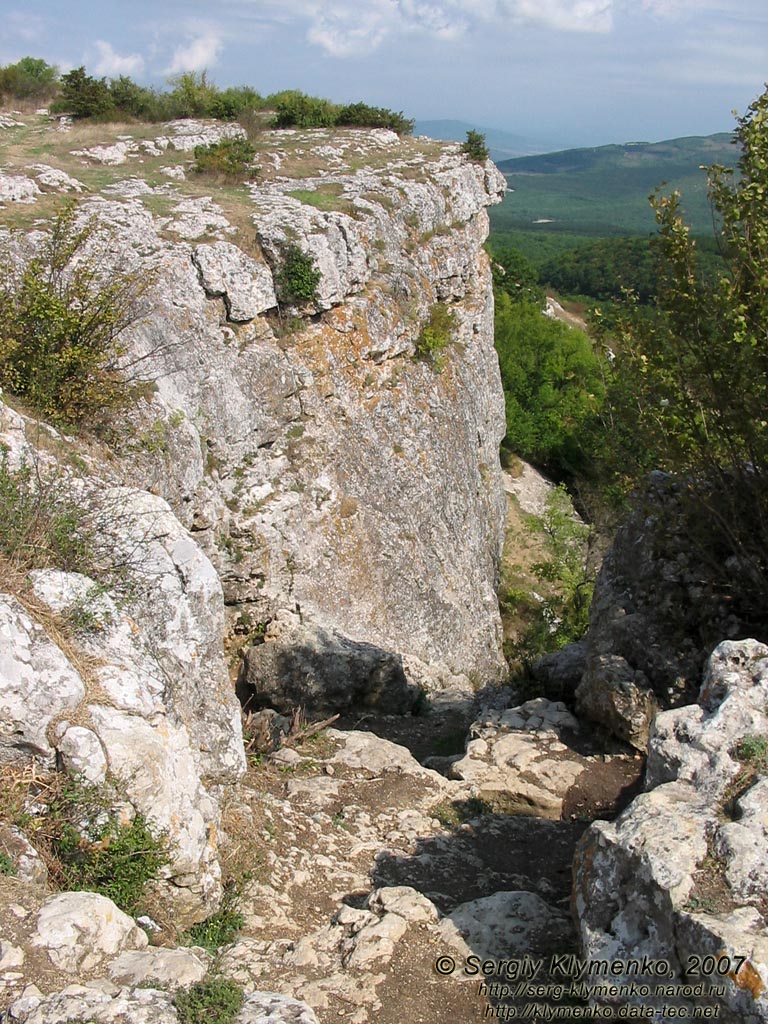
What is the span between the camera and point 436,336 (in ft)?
66.8

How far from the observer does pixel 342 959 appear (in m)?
5.62

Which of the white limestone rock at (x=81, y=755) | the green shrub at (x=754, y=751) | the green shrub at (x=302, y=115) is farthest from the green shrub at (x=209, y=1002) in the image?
the green shrub at (x=302, y=115)

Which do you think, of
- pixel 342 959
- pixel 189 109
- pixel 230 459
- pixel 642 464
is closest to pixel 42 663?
pixel 342 959

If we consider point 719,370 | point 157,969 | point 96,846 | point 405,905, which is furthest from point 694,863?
point 719,370

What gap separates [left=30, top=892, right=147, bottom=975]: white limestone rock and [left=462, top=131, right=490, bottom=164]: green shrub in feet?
77.6

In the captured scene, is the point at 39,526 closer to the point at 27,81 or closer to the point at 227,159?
the point at 227,159

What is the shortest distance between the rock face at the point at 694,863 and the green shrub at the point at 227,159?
16362 mm

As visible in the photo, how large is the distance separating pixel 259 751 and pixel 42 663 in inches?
180

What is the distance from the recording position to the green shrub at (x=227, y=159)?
A: 18578mm

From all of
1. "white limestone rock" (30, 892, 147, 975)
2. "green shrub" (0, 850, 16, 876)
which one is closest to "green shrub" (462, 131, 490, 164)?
"green shrub" (0, 850, 16, 876)

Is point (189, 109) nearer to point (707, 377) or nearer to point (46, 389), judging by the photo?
point (46, 389)

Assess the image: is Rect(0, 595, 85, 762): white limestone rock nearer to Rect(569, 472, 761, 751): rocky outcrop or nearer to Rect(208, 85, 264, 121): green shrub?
Rect(569, 472, 761, 751): rocky outcrop

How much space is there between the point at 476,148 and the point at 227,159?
9.24 meters

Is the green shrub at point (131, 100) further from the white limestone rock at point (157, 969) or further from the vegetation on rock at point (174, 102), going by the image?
the white limestone rock at point (157, 969)
